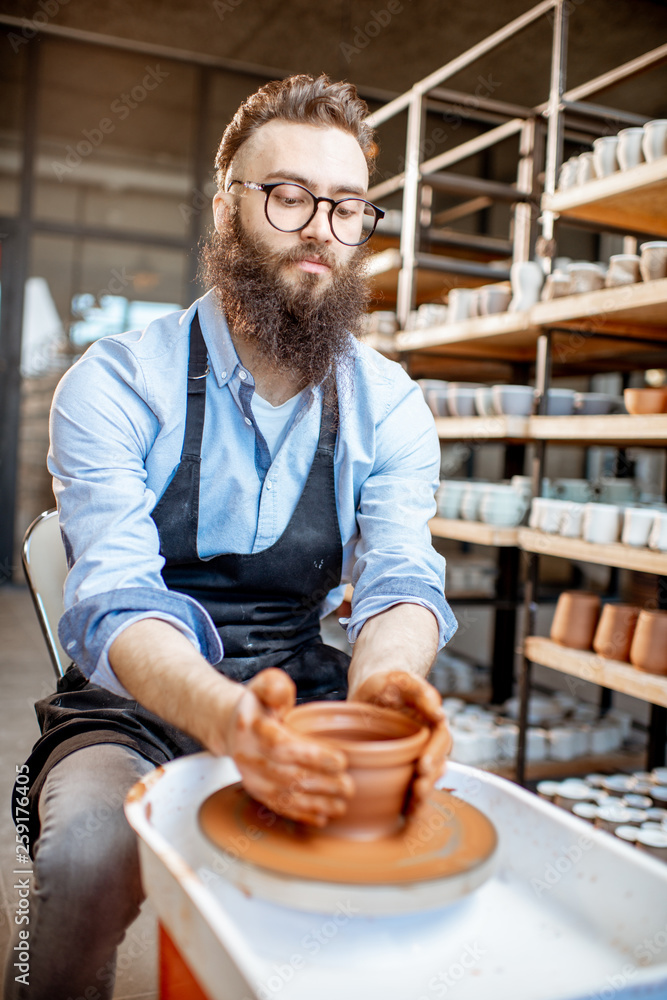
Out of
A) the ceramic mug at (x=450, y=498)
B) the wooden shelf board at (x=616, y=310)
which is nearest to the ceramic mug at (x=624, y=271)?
the wooden shelf board at (x=616, y=310)

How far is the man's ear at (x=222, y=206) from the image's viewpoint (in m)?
1.55

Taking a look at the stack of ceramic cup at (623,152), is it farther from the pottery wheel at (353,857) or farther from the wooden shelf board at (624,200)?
the pottery wheel at (353,857)

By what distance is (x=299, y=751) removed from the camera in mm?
752

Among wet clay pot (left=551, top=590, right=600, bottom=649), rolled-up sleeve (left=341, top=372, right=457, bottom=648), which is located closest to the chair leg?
rolled-up sleeve (left=341, top=372, right=457, bottom=648)

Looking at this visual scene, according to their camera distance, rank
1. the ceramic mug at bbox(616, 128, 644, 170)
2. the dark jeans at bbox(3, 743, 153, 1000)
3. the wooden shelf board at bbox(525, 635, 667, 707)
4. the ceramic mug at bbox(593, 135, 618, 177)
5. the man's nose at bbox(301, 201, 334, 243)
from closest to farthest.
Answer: the dark jeans at bbox(3, 743, 153, 1000)
the man's nose at bbox(301, 201, 334, 243)
the wooden shelf board at bbox(525, 635, 667, 707)
the ceramic mug at bbox(616, 128, 644, 170)
the ceramic mug at bbox(593, 135, 618, 177)

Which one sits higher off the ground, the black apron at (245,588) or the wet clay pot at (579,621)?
the black apron at (245,588)

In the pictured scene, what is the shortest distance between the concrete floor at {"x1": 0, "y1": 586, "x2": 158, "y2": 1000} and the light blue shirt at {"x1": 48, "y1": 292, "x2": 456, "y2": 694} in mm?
914

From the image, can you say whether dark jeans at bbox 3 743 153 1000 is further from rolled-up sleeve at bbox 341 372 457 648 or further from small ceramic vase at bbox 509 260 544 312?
small ceramic vase at bbox 509 260 544 312

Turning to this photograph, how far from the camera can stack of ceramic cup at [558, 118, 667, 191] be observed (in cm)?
231

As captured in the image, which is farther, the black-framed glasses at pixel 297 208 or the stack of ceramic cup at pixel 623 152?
the stack of ceramic cup at pixel 623 152

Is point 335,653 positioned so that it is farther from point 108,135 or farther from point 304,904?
point 108,135

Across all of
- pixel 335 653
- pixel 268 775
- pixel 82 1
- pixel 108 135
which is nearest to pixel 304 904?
pixel 268 775

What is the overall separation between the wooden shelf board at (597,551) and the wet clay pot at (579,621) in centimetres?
19

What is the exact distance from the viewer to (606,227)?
9.56 ft
